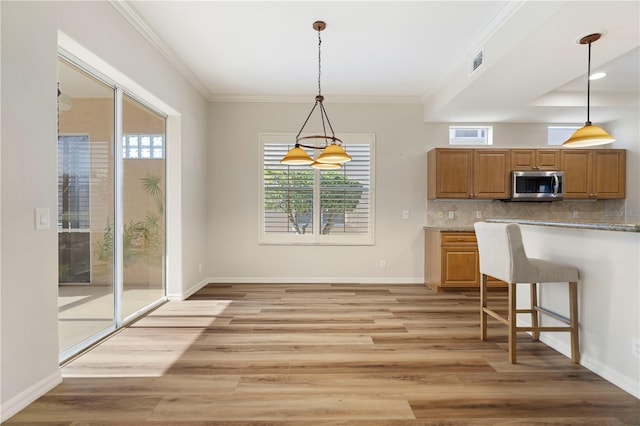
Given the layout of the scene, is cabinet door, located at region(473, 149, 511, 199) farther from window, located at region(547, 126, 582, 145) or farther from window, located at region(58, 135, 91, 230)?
window, located at region(58, 135, 91, 230)

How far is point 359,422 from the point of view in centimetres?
188

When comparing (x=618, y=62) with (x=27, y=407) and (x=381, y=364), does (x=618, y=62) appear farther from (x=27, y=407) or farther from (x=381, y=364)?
(x=27, y=407)

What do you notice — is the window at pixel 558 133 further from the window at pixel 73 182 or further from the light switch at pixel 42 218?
the light switch at pixel 42 218

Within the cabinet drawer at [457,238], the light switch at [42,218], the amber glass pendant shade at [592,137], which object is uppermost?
the amber glass pendant shade at [592,137]

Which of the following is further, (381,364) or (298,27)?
(298,27)

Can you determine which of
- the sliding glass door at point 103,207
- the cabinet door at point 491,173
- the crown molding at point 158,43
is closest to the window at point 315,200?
the crown molding at point 158,43

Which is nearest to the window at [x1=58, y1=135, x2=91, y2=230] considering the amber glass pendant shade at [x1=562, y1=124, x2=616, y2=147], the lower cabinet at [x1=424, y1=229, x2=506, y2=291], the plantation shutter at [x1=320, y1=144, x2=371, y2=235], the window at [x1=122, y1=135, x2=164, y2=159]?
the window at [x1=122, y1=135, x2=164, y2=159]

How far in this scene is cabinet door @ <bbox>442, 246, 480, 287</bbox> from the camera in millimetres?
4809

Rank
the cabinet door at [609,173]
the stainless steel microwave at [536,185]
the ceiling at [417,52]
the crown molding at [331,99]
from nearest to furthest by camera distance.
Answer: the ceiling at [417,52]
the stainless steel microwave at [536,185]
the cabinet door at [609,173]
the crown molding at [331,99]

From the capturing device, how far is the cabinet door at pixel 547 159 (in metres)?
5.13

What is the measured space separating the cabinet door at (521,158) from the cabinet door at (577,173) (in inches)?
19.5

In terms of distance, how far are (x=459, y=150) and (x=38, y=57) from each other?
4883mm

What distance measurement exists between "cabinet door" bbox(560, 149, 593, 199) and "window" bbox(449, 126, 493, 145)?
1136 mm

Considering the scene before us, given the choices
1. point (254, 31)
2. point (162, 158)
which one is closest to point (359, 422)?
point (254, 31)
